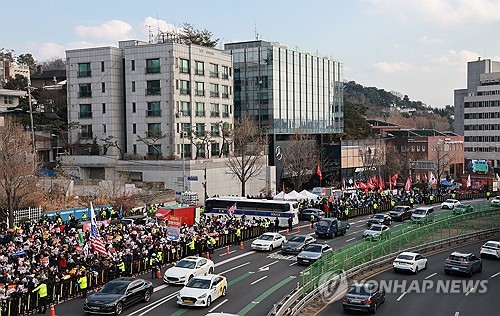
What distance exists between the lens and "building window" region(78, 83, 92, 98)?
74.3 m

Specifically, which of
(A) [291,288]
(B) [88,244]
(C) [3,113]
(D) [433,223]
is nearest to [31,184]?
(B) [88,244]

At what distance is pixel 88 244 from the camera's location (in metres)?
33.4

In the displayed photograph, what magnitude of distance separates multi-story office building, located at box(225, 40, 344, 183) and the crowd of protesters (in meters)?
44.5

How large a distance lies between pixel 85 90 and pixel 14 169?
3142 centimetres

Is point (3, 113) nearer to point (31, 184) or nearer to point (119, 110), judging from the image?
point (119, 110)

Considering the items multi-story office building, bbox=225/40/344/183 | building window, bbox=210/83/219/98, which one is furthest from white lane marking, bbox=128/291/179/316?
multi-story office building, bbox=225/40/344/183

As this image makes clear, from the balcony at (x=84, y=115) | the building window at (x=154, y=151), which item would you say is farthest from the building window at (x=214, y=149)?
the balcony at (x=84, y=115)

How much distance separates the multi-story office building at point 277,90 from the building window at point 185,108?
15015 mm

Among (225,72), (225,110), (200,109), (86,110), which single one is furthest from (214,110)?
(86,110)

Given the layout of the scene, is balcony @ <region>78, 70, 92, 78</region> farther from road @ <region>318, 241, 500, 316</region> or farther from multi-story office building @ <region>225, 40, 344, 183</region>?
road @ <region>318, 241, 500, 316</region>

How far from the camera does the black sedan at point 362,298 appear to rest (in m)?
24.9

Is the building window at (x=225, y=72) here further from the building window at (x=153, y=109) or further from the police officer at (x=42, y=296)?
the police officer at (x=42, y=296)

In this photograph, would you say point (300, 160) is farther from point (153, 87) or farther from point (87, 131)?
point (87, 131)

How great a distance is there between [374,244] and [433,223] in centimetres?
875
